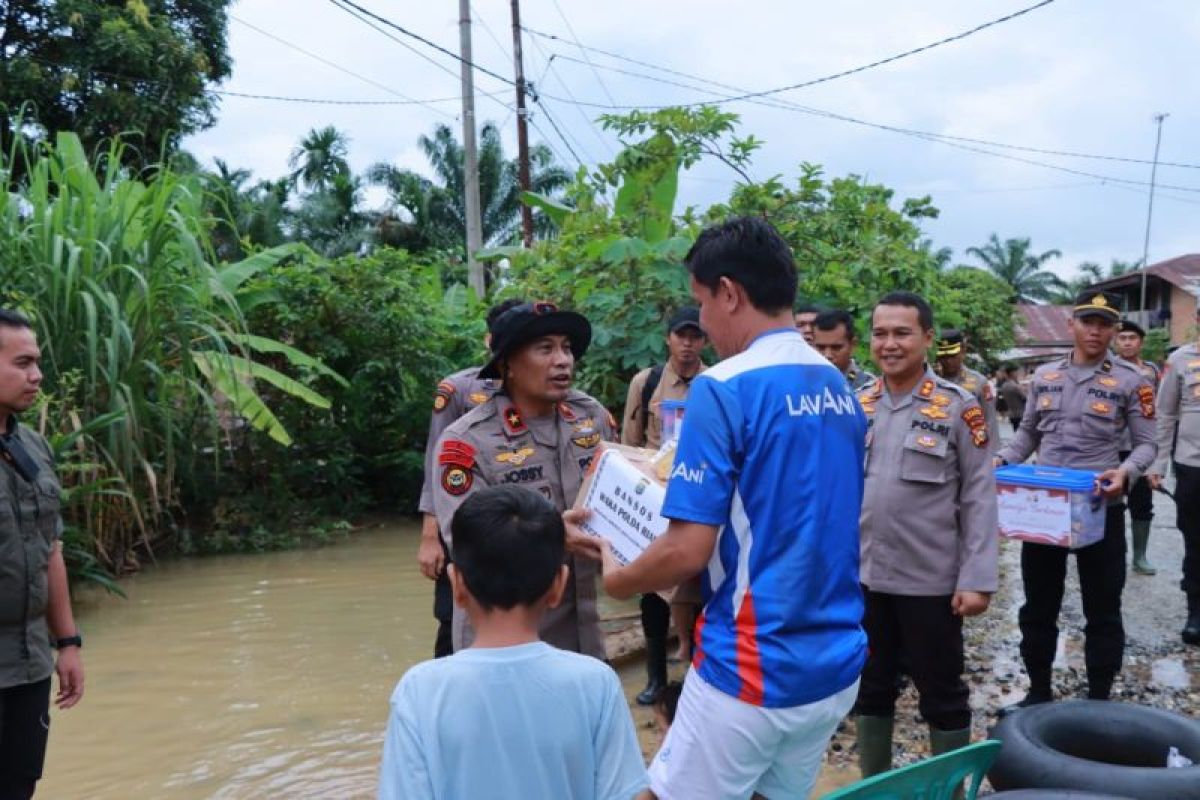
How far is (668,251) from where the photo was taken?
8.04m

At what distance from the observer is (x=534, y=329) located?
3244 mm

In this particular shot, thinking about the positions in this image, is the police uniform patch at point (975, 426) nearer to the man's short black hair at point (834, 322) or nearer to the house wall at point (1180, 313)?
the man's short black hair at point (834, 322)

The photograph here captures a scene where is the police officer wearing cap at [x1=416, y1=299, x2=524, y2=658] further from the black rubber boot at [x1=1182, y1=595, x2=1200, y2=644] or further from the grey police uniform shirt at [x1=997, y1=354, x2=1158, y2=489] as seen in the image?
the black rubber boot at [x1=1182, y1=595, x2=1200, y2=644]

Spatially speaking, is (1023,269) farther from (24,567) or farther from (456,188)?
(24,567)

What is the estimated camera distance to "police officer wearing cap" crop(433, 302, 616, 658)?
3.18 m

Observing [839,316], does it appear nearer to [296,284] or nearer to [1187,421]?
[1187,421]

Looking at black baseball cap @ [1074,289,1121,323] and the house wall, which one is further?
the house wall

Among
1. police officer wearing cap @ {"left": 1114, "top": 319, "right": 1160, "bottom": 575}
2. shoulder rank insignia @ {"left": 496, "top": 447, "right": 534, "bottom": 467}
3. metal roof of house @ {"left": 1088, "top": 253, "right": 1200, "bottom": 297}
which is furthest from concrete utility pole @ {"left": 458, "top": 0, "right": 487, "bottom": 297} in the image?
metal roof of house @ {"left": 1088, "top": 253, "right": 1200, "bottom": 297}

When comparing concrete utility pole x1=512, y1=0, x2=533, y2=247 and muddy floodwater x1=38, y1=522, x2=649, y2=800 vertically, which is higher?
concrete utility pole x1=512, y1=0, x2=533, y2=247

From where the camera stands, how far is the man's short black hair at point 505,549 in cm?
190

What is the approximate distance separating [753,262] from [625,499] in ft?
2.38

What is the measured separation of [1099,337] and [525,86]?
1589 centimetres

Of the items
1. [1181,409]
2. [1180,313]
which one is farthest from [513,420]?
[1180,313]

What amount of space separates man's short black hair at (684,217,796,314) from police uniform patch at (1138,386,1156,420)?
3.68 metres
